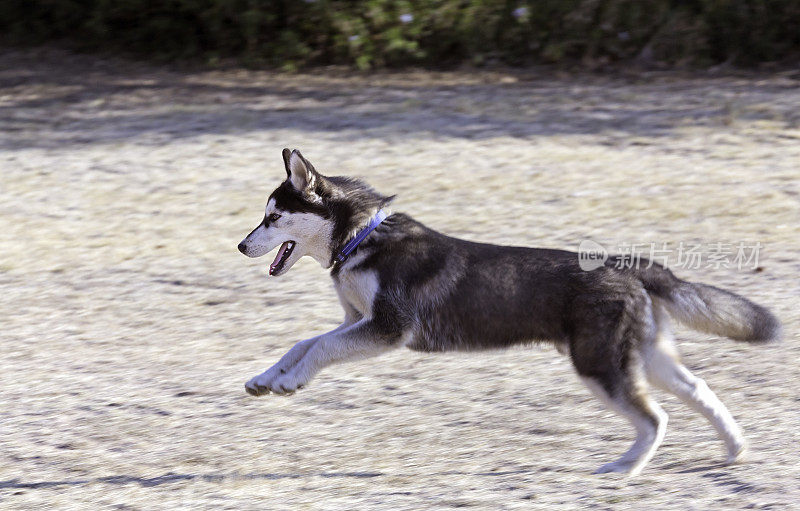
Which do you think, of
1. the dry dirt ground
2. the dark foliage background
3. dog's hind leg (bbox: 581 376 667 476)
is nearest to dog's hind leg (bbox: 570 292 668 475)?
dog's hind leg (bbox: 581 376 667 476)

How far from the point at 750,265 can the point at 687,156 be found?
2500 mm

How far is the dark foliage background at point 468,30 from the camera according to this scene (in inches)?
492

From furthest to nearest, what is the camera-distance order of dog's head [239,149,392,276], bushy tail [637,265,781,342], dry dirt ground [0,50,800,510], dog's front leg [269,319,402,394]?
dog's head [239,149,392,276] → dry dirt ground [0,50,800,510] → dog's front leg [269,319,402,394] → bushy tail [637,265,781,342]

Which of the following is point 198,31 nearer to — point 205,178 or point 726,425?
point 205,178

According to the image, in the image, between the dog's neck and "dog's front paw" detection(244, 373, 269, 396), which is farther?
the dog's neck

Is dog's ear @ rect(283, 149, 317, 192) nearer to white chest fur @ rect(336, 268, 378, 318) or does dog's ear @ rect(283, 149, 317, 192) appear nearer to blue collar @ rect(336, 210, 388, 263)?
blue collar @ rect(336, 210, 388, 263)

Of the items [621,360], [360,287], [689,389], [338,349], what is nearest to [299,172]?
[360,287]

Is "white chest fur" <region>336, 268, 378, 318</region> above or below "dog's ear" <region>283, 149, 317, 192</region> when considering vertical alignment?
below

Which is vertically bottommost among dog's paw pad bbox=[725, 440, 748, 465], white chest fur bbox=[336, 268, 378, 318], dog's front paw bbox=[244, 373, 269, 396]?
dog's paw pad bbox=[725, 440, 748, 465]

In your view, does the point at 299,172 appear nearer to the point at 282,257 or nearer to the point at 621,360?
the point at 282,257

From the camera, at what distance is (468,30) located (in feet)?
41.6

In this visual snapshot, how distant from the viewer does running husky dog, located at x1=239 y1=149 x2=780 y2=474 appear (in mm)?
4555

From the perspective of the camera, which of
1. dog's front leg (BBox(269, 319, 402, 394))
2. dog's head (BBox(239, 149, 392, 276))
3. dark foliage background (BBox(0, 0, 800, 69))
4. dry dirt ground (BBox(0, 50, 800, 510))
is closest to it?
dog's front leg (BBox(269, 319, 402, 394))

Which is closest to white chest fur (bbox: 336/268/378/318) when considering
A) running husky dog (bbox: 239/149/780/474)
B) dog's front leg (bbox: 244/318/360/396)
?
running husky dog (bbox: 239/149/780/474)
